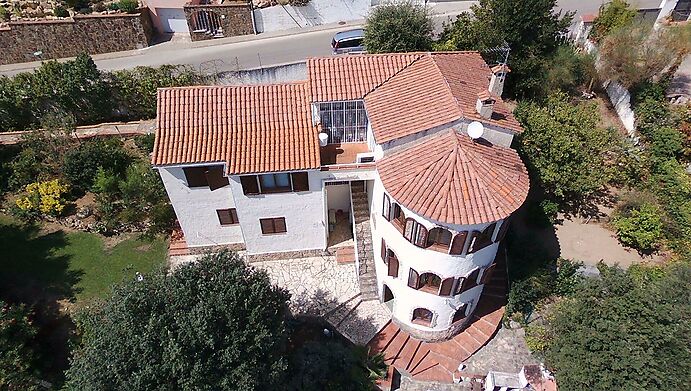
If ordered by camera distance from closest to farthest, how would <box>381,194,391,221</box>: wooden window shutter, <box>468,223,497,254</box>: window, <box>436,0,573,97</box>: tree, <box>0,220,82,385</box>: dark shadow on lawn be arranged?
1. <box>468,223,497,254</box>: window
2. <box>381,194,391,221</box>: wooden window shutter
3. <box>0,220,82,385</box>: dark shadow on lawn
4. <box>436,0,573,97</box>: tree

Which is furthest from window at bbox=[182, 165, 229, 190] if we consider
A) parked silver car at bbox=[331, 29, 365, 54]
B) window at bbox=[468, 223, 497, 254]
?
parked silver car at bbox=[331, 29, 365, 54]

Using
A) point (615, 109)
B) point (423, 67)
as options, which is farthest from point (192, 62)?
point (615, 109)

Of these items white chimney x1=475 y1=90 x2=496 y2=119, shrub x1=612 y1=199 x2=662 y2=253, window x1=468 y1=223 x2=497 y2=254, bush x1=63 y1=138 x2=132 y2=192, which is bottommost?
shrub x1=612 y1=199 x2=662 y2=253

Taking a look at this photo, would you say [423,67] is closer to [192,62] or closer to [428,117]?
[428,117]

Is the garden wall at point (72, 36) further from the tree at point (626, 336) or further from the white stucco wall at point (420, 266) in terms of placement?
the tree at point (626, 336)

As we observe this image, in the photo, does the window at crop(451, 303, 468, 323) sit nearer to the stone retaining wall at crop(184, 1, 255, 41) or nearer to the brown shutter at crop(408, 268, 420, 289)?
the brown shutter at crop(408, 268, 420, 289)

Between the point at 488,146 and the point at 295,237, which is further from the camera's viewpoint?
the point at 295,237

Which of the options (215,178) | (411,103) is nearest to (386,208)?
(411,103)
